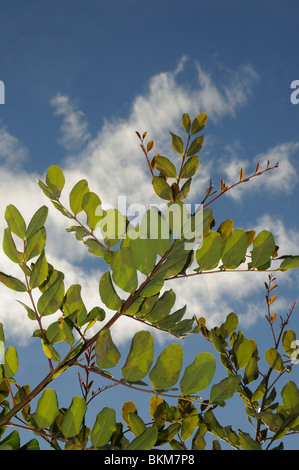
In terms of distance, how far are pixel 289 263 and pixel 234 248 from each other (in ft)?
0.94

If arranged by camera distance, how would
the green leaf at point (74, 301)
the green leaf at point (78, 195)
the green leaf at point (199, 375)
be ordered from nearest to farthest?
the green leaf at point (199, 375), the green leaf at point (74, 301), the green leaf at point (78, 195)

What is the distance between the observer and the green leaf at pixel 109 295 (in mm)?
1334

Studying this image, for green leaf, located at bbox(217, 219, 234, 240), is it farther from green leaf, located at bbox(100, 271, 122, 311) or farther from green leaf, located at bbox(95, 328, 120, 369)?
green leaf, located at bbox(95, 328, 120, 369)

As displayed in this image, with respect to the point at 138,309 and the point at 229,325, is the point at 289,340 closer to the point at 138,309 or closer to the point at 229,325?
the point at 229,325

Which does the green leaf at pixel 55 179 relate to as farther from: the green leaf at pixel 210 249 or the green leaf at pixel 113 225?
the green leaf at pixel 210 249

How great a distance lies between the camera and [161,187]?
152 cm

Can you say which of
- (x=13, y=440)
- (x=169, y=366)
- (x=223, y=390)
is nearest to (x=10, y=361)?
(x=13, y=440)

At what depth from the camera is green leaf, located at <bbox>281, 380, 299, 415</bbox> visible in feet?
5.42

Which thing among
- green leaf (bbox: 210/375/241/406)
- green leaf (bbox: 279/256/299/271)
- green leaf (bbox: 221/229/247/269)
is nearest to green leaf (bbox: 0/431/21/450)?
green leaf (bbox: 210/375/241/406)

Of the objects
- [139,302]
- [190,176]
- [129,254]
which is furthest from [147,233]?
[190,176]

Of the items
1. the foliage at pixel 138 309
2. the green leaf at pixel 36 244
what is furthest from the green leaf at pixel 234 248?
the green leaf at pixel 36 244

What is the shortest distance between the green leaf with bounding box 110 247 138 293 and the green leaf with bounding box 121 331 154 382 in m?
0.14

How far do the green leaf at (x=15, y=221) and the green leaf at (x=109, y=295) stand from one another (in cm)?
32
